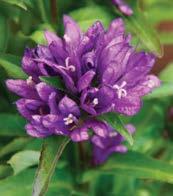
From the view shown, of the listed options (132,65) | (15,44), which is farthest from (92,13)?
(132,65)

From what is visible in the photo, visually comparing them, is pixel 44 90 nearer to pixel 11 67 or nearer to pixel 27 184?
pixel 11 67

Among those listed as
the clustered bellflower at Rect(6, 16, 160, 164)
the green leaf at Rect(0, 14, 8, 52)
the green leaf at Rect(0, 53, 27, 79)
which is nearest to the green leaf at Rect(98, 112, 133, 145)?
the clustered bellflower at Rect(6, 16, 160, 164)

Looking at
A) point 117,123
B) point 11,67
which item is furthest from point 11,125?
point 117,123

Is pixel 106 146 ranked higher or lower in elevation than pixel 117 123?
lower

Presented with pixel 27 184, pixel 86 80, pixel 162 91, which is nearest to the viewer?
pixel 86 80

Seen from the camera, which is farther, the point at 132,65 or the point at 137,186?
the point at 137,186

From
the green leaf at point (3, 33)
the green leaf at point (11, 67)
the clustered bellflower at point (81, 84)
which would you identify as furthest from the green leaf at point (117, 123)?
the green leaf at point (3, 33)

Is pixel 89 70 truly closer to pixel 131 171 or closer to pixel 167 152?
pixel 131 171

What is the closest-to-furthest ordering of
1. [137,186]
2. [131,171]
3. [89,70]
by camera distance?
[89,70] < [131,171] < [137,186]
